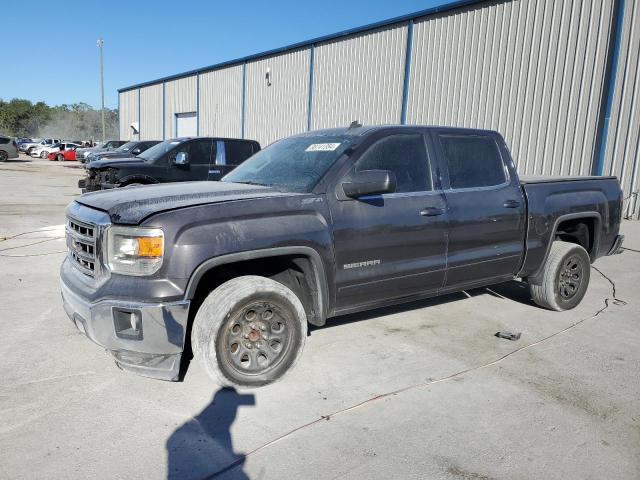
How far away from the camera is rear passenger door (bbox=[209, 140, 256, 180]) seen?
10551 mm

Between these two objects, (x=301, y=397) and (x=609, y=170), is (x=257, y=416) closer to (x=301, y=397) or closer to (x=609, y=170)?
(x=301, y=397)

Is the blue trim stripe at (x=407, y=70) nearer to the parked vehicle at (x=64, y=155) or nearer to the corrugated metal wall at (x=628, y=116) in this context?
the corrugated metal wall at (x=628, y=116)

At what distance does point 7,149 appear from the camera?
33.6 metres

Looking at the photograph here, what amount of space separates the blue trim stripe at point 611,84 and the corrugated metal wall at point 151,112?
27269 mm

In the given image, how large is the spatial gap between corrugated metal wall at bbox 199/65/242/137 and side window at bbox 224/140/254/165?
1348 cm

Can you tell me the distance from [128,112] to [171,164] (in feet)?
104

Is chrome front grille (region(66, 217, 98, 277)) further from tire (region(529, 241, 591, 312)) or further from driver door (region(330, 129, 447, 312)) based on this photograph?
tire (region(529, 241, 591, 312))

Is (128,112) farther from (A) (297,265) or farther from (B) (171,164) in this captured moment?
(A) (297,265)

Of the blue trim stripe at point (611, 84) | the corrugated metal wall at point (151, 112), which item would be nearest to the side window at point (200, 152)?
the blue trim stripe at point (611, 84)

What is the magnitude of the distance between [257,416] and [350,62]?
52.5 feet

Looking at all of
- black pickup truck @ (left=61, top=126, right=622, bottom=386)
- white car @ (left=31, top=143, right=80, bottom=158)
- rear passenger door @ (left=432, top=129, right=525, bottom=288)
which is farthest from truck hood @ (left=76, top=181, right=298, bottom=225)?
A: white car @ (left=31, top=143, right=80, bottom=158)

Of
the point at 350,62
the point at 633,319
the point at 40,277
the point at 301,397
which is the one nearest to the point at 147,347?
the point at 301,397

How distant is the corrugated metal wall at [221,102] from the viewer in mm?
24047

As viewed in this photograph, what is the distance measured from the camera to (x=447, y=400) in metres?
3.38
